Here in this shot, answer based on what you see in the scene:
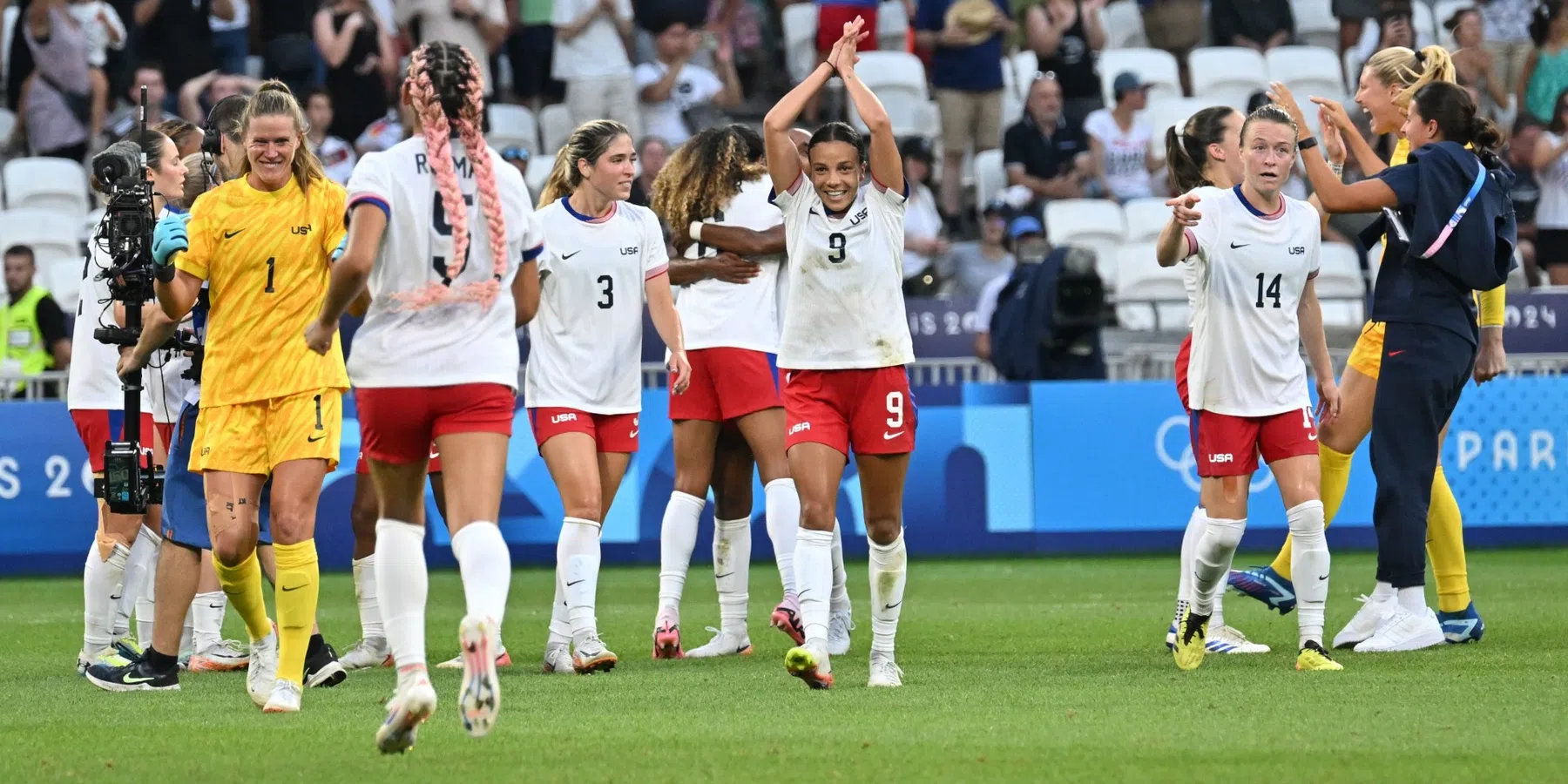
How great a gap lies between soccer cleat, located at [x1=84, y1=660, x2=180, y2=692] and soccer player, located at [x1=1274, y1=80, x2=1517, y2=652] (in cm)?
508

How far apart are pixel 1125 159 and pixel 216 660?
12545mm

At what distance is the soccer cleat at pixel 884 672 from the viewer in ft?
25.7

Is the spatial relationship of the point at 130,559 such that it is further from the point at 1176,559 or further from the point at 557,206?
the point at 1176,559

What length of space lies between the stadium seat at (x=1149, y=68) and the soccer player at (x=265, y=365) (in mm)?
14423

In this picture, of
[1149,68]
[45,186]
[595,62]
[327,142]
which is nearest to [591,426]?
[327,142]

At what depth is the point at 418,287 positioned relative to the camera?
6176mm

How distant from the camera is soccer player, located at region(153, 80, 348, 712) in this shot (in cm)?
723

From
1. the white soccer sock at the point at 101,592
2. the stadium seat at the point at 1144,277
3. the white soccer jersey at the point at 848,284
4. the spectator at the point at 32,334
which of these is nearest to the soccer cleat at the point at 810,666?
the white soccer jersey at the point at 848,284

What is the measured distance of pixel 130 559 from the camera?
9367 mm

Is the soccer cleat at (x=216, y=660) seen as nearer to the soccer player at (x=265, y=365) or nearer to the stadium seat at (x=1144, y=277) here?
the soccer player at (x=265, y=365)

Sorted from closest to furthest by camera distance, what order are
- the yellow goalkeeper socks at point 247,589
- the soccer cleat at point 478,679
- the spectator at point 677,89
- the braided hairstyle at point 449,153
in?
the soccer cleat at point 478,679, the braided hairstyle at point 449,153, the yellow goalkeeper socks at point 247,589, the spectator at point 677,89

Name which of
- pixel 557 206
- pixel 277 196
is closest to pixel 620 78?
pixel 557 206

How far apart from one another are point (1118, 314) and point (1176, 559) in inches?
122

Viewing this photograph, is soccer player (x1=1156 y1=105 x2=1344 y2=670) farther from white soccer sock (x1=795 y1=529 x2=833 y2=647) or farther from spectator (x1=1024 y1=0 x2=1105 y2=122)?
spectator (x1=1024 y1=0 x2=1105 y2=122)
